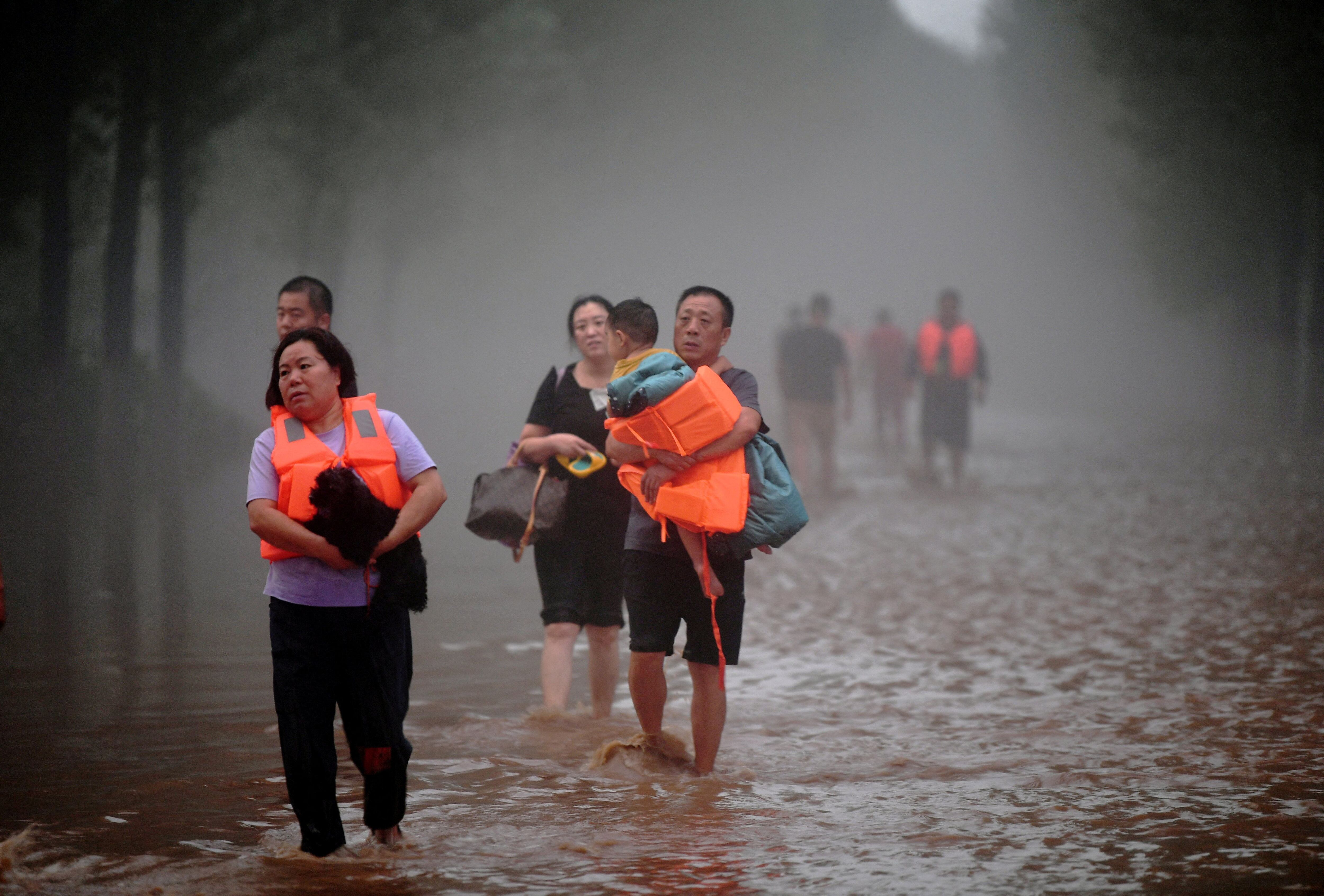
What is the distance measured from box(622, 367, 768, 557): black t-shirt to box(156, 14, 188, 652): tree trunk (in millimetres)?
12034

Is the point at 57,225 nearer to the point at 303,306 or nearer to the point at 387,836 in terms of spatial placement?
the point at 303,306

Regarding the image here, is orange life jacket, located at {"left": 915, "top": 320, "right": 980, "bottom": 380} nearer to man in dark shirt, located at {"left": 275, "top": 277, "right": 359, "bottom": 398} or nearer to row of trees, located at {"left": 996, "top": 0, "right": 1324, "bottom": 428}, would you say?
row of trees, located at {"left": 996, "top": 0, "right": 1324, "bottom": 428}

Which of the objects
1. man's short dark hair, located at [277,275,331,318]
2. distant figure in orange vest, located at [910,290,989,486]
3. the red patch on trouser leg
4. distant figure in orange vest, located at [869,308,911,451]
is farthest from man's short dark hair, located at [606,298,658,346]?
distant figure in orange vest, located at [869,308,911,451]

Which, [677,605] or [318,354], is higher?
[318,354]

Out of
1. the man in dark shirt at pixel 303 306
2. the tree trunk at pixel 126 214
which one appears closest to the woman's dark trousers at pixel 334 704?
the man in dark shirt at pixel 303 306

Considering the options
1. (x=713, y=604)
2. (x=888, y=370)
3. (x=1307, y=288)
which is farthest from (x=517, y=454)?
(x=1307, y=288)

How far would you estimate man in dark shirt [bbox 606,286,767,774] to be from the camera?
5.61 m

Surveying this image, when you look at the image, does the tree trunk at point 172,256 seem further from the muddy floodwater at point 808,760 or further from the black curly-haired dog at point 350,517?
the black curly-haired dog at point 350,517

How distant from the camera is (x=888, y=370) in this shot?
23.7 m

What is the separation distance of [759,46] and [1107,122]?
1607cm

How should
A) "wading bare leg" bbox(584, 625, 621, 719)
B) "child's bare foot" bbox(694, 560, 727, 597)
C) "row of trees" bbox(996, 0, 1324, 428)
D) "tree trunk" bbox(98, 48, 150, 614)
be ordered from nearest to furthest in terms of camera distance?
"child's bare foot" bbox(694, 560, 727, 597) → "wading bare leg" bbox(584, 625, 621, 719) → "tree trunk" bbox(98, 48, 150, 614) → "row of trees" bbox(996, 0, 1324, 428)

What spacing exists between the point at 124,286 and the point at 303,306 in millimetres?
14766

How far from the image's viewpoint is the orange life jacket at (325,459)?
4.52 meters

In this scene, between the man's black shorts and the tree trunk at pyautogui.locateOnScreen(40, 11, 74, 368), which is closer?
the man's black shorts
